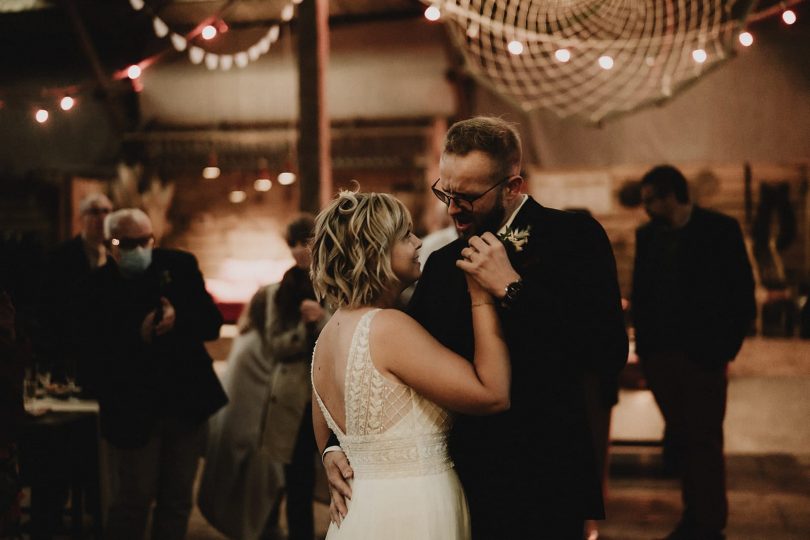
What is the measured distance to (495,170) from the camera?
2.52 meters

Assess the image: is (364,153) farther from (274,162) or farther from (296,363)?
(296,363)

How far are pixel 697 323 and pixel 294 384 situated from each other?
2071 millimetres

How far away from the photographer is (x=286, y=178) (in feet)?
31.4

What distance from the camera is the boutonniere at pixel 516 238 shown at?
2406mm

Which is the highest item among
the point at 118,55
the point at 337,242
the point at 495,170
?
the point at 118,55

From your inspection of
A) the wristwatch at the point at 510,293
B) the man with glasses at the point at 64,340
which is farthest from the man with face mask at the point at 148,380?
the wristwatch at the point at 510,293

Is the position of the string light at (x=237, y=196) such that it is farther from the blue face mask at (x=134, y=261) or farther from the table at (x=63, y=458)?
the blue face mask at (x=134, y=261)

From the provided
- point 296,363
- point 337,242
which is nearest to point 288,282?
point 296,363

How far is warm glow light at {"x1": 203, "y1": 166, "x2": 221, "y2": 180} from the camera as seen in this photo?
9422mm

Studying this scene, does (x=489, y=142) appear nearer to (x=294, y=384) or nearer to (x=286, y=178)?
(x=294, y=384)

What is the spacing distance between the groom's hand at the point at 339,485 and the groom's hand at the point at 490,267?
70cm

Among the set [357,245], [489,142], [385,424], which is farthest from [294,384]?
[489,142]

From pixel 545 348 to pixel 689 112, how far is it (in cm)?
549

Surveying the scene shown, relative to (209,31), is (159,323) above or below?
below
